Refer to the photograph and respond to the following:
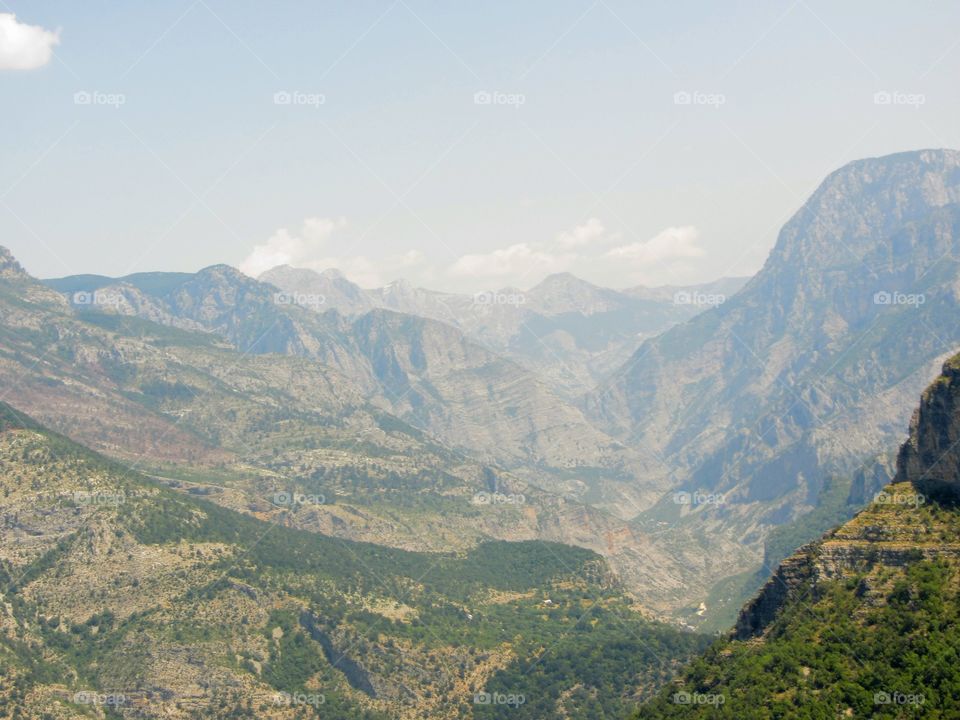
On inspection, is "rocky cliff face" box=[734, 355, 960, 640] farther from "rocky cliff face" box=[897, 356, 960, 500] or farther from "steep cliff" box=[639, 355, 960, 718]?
"steep cliff" box=[639, 355, 960, 718]

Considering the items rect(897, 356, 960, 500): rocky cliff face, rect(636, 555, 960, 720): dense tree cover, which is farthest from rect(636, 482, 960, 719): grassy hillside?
rect(897, 356, 960, 500): rocky cliff face

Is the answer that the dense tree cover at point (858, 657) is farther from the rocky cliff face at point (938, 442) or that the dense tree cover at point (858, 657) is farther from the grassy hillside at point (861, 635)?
the rocky cliff face at point (938, 442)

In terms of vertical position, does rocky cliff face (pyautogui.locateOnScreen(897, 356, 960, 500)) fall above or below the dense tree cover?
above

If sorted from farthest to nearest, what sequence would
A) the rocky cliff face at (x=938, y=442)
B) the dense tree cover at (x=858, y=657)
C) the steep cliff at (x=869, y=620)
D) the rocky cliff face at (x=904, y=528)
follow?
the rocky cliff face at (x=938, y=442) → the rocky cliff face at (x=904, y=528) → the steep cliff at (x=869, y=620) → the dense tree cover at (x=858, y=657)

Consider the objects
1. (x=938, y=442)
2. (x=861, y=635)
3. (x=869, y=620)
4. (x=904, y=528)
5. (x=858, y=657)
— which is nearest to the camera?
(x=858, y=657)

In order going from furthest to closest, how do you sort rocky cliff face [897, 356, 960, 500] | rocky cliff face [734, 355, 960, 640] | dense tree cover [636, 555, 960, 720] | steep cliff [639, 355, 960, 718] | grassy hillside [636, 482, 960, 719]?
rocky cliff face [897, 356, 960, 500] < rocky cliff face [734, 355, 960, 640] < steep cliff [639, 355, 960, 718] < grassy hillside [636, 482, 960, 719] < dense tree cover [636, 555, 960, 720]

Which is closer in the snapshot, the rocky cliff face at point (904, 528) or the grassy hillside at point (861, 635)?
the grassy hillside at point (861, 635)

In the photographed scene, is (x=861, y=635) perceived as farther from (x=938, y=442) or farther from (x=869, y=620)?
(x=938, y=442)

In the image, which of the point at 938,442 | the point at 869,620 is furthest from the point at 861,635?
the point at 938,442

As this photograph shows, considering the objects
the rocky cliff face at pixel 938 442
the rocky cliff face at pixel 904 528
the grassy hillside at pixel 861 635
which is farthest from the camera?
the rocky cliff face at pixel 938 442

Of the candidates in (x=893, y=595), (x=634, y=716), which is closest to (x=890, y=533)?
(x=893, y=595)

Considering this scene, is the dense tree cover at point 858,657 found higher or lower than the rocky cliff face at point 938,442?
lower

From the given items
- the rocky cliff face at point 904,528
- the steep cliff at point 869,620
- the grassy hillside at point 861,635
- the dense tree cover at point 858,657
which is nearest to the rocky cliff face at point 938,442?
the rocky cliff face at point 904,528

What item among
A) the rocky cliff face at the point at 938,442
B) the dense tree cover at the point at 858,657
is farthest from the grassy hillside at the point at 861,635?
the rocky cliff face at the point at 938,442
